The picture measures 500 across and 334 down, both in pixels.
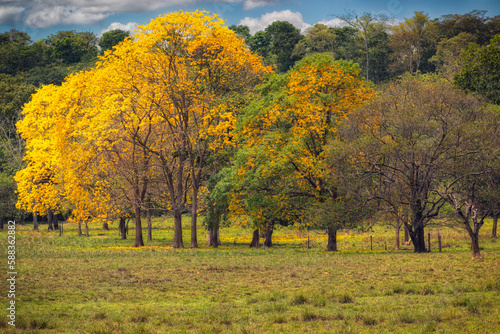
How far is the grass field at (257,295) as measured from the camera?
13.0 meters

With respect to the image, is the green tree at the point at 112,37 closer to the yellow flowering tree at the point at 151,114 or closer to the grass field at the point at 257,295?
the yellow flowering tree at the point at 151,114

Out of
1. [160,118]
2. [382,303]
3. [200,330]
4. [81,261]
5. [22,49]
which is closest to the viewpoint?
[200,330]

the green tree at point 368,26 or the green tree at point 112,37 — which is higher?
the green tree at point 112,37

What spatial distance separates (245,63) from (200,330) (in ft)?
103

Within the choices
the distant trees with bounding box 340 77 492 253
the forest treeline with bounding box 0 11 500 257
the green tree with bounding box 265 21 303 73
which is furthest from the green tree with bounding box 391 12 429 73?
the distant trees with bounding box 340 77 492 253

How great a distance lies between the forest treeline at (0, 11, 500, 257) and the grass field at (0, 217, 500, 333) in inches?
247

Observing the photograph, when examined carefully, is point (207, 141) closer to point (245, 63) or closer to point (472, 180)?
point (245, 63)

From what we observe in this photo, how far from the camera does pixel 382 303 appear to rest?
51.1 ft

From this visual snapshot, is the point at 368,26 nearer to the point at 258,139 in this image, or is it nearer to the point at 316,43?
the point at 316,43

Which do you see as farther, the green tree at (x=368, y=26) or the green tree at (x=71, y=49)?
the green tree at (x=71, y=49)

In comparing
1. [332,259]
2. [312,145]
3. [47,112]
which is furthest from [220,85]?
[332,259]

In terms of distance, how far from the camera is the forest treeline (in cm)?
3189

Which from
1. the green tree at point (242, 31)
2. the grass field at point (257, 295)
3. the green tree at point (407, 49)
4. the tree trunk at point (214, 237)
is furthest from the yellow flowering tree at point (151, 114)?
the green tree at point (242, 31)

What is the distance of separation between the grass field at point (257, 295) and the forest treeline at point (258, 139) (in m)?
6.28
